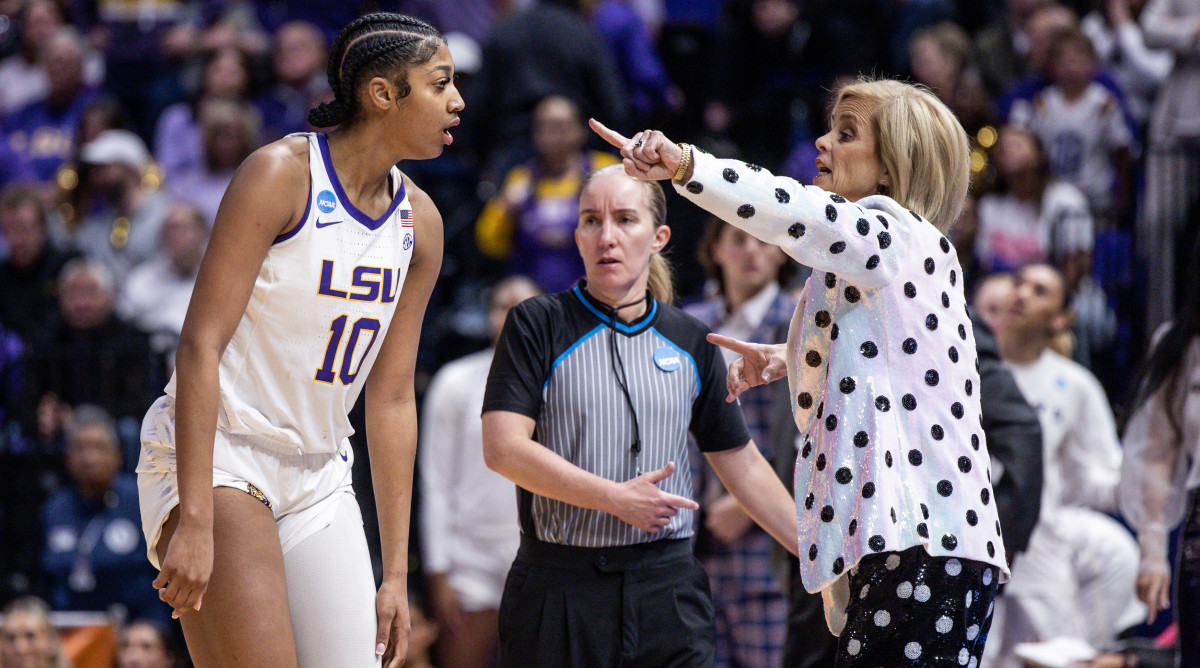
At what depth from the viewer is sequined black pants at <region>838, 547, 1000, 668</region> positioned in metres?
2.76

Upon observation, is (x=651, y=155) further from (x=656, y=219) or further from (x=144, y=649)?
(x=144, y=649)

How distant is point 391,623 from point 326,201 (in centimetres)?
101

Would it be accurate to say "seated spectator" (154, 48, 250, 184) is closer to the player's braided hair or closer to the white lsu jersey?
the player's braided hair

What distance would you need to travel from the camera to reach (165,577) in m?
2.72

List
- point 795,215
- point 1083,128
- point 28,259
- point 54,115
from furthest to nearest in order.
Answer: point 54,115, point 28,259, point 1083,128, point 795,215

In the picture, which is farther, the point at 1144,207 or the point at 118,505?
the point at 1144,207

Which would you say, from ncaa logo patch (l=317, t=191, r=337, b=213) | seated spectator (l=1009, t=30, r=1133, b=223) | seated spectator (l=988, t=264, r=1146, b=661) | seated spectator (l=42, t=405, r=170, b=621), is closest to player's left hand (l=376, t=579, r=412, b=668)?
ncaa logo patch (l=317, t=191, r=337, b=213)

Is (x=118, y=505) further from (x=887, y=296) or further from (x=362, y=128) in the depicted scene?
(x=887, y=296)

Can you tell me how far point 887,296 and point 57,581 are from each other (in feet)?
17.7

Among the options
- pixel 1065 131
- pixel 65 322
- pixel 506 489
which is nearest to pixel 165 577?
pixel 506 489

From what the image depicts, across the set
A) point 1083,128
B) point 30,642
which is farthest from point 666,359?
point 1083,128

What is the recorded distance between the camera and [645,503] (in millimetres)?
3295

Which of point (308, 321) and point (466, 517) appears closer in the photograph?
point (308, 321)

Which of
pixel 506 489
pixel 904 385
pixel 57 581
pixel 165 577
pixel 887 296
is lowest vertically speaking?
pixel 57 581
